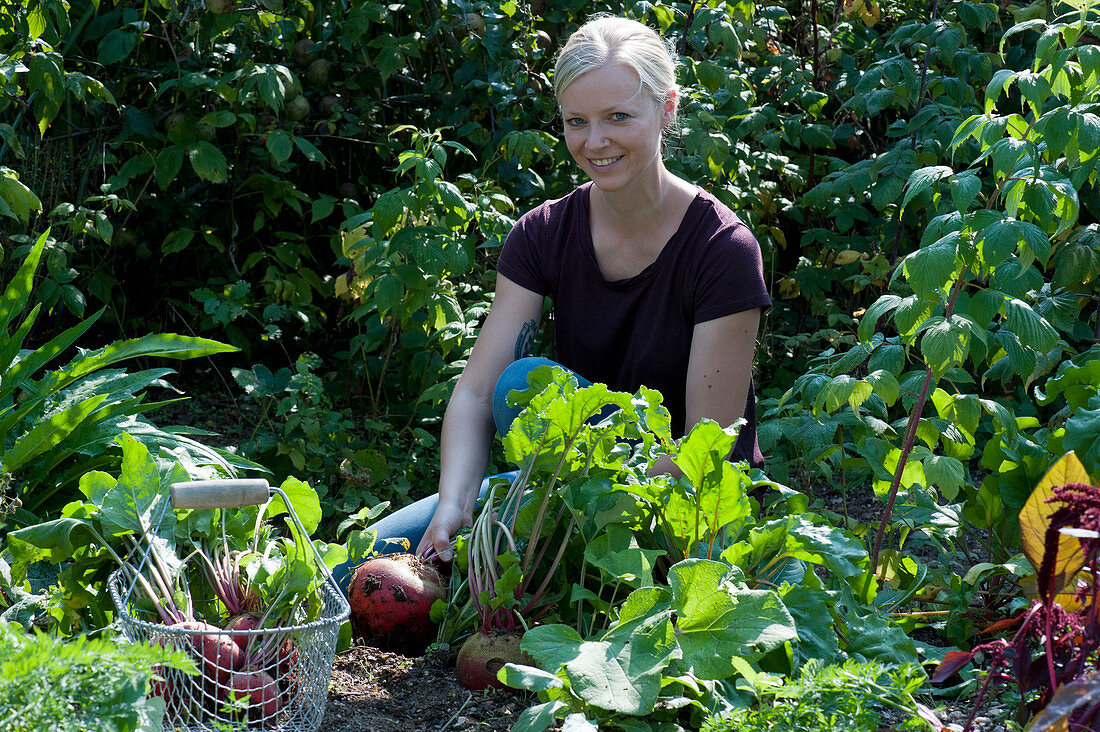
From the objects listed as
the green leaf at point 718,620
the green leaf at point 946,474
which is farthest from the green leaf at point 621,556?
the green leaf at point 946,474

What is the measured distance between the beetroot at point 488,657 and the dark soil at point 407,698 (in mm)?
19

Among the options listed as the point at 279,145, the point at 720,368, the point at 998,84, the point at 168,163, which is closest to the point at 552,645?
the point at 720,368

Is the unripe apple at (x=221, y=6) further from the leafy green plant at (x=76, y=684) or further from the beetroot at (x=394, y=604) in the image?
the leafy green plant at (x=76, y=684)

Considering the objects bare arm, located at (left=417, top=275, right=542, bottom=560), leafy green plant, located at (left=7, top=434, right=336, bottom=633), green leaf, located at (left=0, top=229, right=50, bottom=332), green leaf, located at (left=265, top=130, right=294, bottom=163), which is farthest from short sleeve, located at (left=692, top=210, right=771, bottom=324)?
green leaf, located at (left=265, top=130, right=294, bottom=163)

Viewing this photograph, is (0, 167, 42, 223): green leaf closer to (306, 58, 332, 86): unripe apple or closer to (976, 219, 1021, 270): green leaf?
(306, 58, 332, 86): unripe apple

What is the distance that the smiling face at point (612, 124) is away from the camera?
6.86ft

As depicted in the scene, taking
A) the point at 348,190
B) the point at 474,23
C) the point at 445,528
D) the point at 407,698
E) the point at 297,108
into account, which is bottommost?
the point at 407,698

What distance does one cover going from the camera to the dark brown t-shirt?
213 centimetres

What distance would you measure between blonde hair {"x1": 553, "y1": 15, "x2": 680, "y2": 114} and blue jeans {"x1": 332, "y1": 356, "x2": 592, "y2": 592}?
23.8 inches

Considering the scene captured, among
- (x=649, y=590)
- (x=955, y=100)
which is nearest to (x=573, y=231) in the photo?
(x=649, y=590)

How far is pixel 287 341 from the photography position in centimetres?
431

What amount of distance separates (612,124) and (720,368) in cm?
55

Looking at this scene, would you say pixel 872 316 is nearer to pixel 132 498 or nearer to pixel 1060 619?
pixel 1060 619

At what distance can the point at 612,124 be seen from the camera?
2.12 meters
